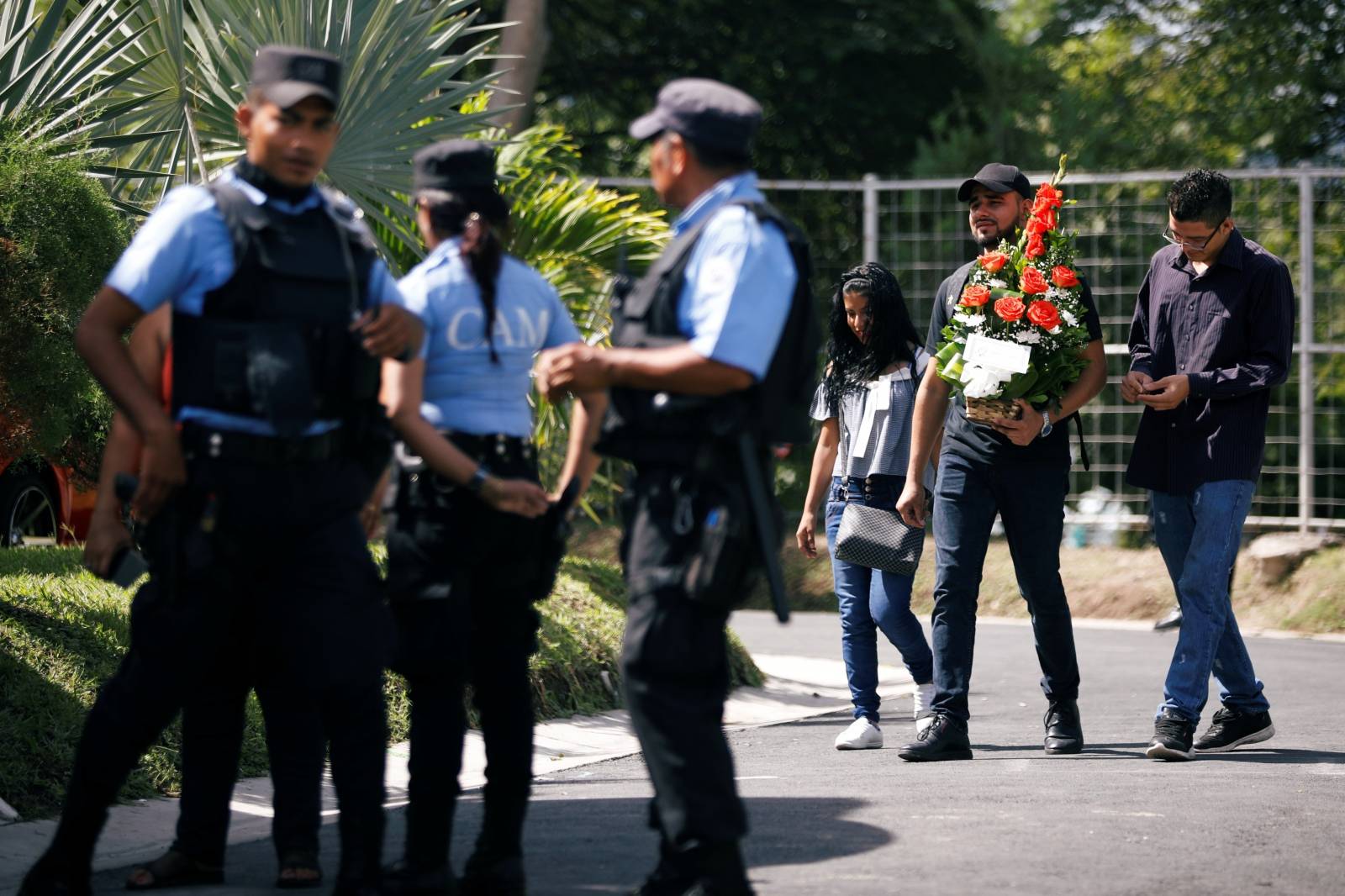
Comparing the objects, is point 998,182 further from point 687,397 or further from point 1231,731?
point 687,397

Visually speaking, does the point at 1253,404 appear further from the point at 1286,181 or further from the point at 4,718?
the point at 1286,181

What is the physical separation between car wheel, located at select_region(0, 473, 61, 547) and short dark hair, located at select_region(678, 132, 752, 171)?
7.13 meters

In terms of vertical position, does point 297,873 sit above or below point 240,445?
below

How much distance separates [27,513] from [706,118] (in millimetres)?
8516

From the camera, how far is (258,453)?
4.04m

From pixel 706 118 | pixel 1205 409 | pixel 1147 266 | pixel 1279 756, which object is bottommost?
pixel 1279 756

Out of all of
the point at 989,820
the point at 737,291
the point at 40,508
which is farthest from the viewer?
the point at 40,508

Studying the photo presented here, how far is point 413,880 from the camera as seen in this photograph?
13.9ft

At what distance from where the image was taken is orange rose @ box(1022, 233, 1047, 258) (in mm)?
6711

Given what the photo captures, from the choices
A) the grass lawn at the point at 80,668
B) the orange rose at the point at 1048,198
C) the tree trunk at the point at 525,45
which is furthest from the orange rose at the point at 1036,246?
the tree trunk at the point at 525,45

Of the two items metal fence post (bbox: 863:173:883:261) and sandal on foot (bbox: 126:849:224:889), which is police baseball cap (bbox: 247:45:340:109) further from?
metal fence post (bbox: 863:173:883:261)

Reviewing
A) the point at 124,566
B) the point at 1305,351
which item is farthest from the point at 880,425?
the point at 1305,351

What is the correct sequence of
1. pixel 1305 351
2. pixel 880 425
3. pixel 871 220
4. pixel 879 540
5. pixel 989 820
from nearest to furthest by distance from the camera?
pixel 989 820
pixel 879 540
pixel 880 425
pixel 1305 351
pixel 871 220

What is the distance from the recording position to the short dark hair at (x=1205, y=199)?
665cm
